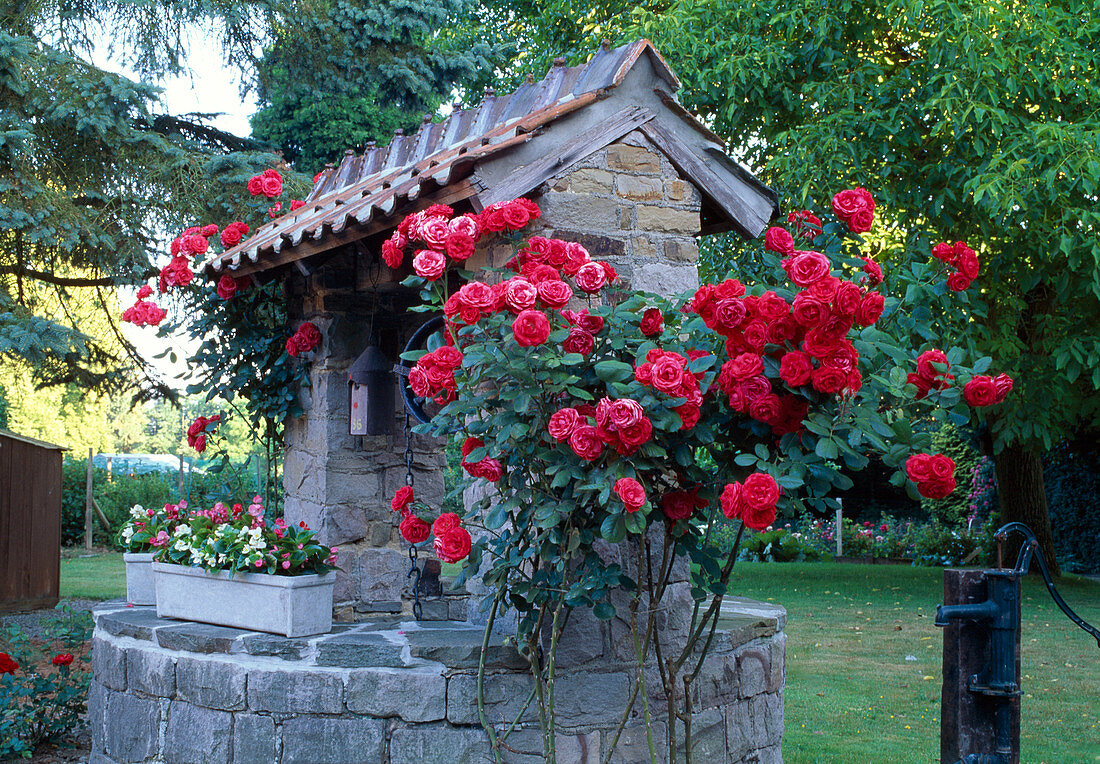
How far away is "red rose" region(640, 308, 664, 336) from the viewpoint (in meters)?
3.23

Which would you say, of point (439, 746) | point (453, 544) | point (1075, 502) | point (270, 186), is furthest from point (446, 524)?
point (1075, 502)

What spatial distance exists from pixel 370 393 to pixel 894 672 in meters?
4.83

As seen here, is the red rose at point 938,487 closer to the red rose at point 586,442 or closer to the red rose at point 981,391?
the red rose at point 981,391

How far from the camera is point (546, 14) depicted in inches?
478

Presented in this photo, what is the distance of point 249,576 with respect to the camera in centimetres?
403

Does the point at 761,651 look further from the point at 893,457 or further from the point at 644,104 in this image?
the point at 644,104

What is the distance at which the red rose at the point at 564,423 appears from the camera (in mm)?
2854

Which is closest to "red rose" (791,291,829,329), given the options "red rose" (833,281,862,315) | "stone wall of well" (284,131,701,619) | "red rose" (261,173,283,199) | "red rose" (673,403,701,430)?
"red rose" (833,281,862,315)

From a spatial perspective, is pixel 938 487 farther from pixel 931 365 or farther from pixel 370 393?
pixel 370 393

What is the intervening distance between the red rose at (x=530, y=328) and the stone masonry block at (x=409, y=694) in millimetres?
1485

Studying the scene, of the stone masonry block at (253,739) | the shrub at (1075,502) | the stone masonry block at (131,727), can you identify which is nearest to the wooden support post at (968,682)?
the stone masonry block at (253,739)

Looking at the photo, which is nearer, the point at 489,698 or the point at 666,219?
the point at 489,698

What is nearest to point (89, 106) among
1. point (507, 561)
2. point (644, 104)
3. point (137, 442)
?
point (644, 104)

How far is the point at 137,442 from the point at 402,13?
146ft
